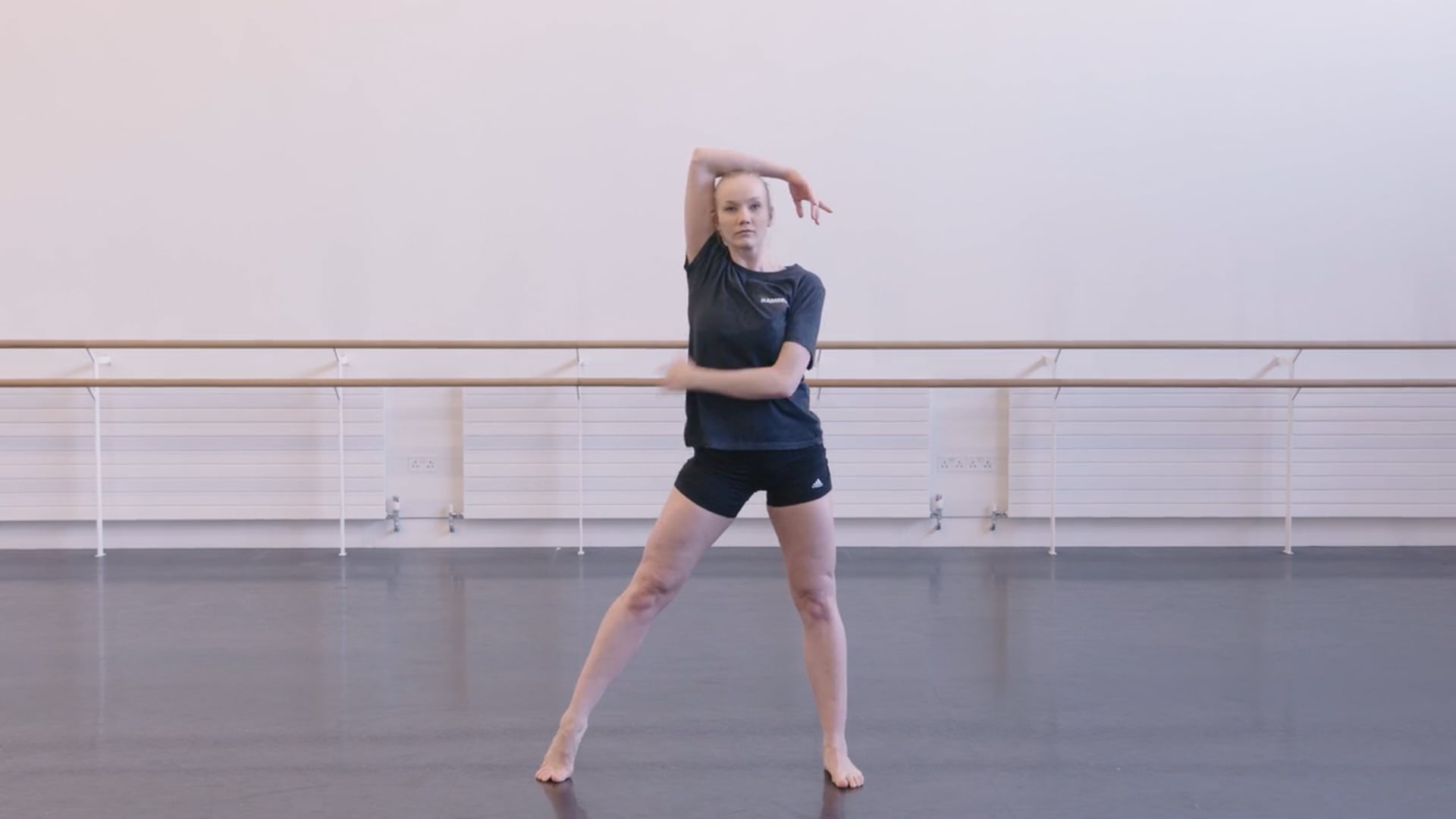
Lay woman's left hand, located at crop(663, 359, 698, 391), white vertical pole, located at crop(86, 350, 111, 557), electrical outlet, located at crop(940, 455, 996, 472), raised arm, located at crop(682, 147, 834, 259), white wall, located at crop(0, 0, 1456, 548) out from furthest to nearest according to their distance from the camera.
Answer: electrical outlet, located at crop(940, 455, 996, 472), white wall, located at crop(0, 0, 1456, 548), white vertical pole, located at crop(86, 350, 111, 557), raised arm, located at crop(682, 147, 834, 259), woman's left hand, located at crop(663, 359, 698, 391)

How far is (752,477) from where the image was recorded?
2379 millimetres

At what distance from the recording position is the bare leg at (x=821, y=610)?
2.40 m

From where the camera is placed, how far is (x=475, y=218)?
5.36m

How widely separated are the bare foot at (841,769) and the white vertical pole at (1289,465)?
355 cm

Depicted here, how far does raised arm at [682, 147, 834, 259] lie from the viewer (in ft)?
7.73

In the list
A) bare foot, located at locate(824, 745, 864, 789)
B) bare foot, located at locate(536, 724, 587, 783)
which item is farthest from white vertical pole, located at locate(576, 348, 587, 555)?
bare foot, located at locate(824, 745, 864, 789)

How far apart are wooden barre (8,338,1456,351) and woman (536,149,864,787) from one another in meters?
2.66

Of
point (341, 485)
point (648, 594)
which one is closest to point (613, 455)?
point (341, 485)

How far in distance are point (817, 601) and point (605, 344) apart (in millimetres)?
2789

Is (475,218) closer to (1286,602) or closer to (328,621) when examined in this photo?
(328,621)

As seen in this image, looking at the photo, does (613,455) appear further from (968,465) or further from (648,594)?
(648,594)

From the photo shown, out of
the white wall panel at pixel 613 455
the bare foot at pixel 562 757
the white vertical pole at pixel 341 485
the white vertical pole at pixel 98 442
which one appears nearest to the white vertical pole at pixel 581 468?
the white wall panel at pixel 613 455

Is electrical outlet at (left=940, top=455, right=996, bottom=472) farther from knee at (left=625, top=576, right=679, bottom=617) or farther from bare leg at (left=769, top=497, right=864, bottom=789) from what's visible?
knee at (left=625, top=576, right=679, bottom=617)

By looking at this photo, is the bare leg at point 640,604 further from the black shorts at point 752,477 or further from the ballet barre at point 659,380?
the ballet barre at point 659,380
